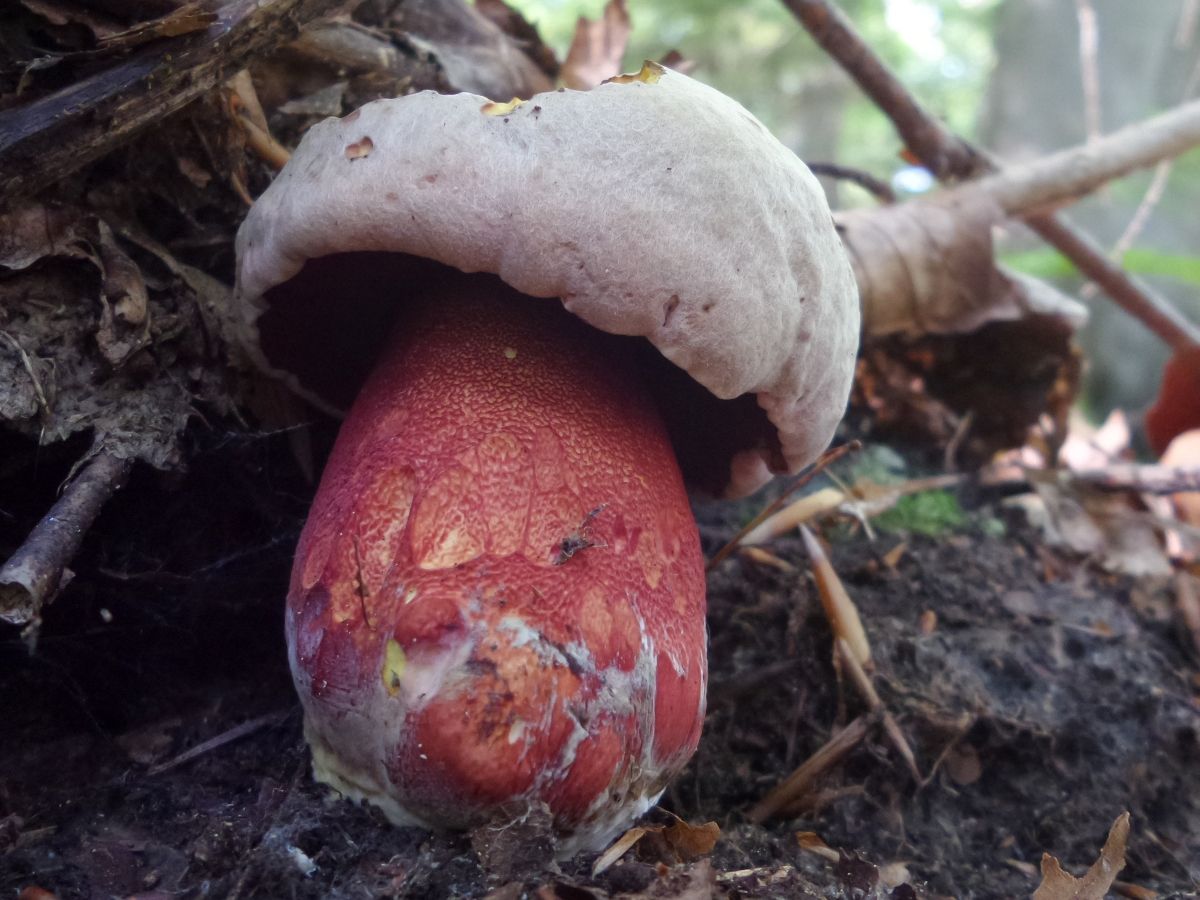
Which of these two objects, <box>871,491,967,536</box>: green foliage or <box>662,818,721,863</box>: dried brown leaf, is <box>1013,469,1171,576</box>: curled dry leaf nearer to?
<box>871,491,967,536</box>: green foliage

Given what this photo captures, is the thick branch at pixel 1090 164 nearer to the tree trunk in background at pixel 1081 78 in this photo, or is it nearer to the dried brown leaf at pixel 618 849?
the dried brown leaf at pixel 618 849

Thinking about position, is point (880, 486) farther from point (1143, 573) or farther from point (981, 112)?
point (981, 112)

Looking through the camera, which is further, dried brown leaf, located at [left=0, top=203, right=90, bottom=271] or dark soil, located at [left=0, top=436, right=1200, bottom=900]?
dried brown leaf, located at [left=0, top=203, right=90, bottom=271]

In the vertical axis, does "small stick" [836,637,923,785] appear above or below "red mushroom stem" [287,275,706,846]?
below

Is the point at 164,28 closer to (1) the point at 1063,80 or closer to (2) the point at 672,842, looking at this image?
(2) the point at 672,842

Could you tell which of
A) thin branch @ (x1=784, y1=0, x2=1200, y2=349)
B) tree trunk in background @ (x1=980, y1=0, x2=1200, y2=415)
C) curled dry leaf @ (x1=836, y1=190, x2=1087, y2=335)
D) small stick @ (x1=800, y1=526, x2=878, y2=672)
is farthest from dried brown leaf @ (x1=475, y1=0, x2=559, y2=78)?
tree trunk in background @ (x1=980, y1=0, x2=1200, y2=415)

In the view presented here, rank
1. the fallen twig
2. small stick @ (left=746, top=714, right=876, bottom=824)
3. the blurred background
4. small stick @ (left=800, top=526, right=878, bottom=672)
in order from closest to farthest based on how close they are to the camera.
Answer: small stick @ (left=746, top=714, right=876, bottom=824)
small stick @ (left=800, top=526, right=878, bottom=672)
the fallen twig
the blurred background

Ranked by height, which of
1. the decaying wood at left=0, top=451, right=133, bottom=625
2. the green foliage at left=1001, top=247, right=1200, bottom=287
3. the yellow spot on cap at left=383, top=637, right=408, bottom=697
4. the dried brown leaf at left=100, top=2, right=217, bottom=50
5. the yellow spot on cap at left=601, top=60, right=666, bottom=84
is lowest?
the green foliage at left=1001, top=247, right=1200, bottom=287

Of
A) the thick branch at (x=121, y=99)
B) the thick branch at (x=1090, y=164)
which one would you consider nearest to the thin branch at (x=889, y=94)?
the thick branch at (x=1090, y=164)
